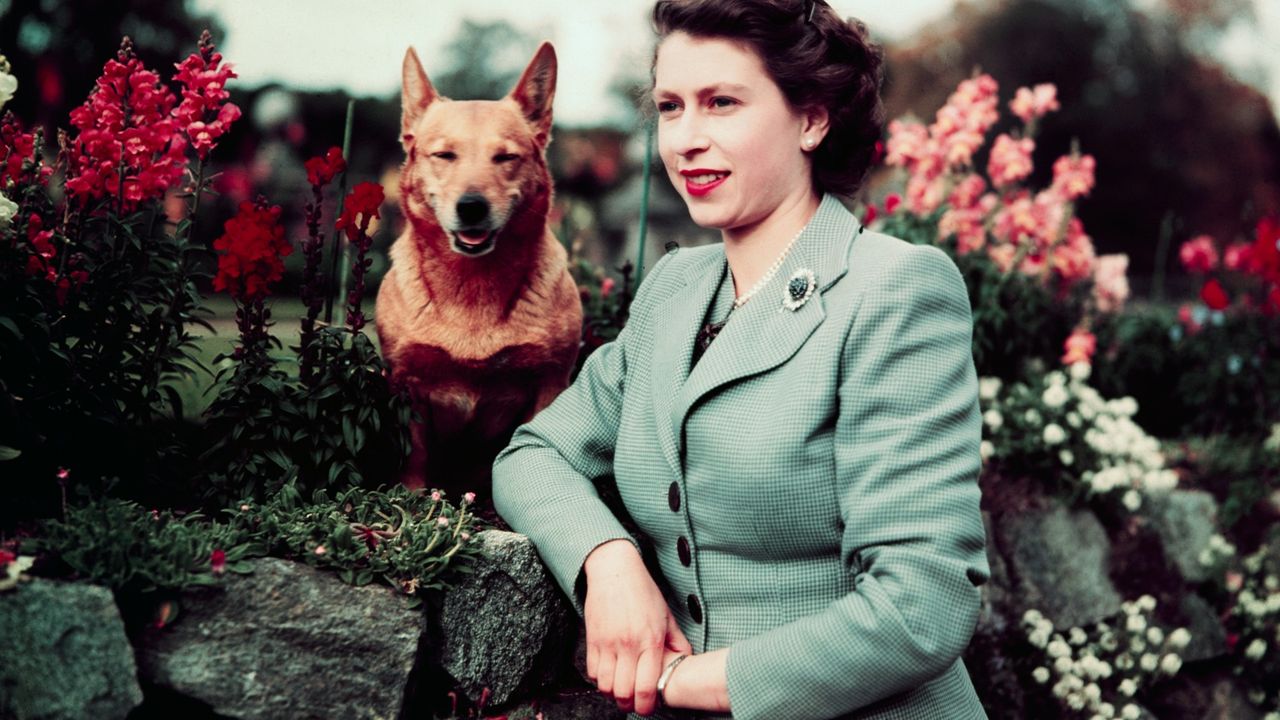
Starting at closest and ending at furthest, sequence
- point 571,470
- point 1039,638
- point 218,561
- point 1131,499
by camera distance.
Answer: point 218,561
point 571,470
point 1039,638
point 1131,499

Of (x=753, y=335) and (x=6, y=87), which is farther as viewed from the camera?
(x=6, y=87)

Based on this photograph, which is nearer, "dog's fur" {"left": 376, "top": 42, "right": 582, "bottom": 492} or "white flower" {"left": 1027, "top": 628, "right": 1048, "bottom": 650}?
"dog's fur" {"left": 376, "top": 42, "right": 582, "bottom": 492}

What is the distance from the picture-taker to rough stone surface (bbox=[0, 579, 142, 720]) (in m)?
1.87

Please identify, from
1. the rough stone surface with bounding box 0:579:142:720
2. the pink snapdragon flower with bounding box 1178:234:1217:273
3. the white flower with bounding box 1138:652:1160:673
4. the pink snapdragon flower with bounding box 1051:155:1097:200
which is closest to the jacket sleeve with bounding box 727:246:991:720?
the rough stone surface with bounding box 0:579:142:720

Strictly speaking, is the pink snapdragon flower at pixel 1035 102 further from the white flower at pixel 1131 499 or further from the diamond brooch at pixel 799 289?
the diamond brooch at pixel 799 289

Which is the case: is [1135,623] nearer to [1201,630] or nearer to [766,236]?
[1201,630]

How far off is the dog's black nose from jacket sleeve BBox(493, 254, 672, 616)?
0.47 metres

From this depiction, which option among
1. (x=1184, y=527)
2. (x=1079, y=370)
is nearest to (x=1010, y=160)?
(x=1079, y=370)

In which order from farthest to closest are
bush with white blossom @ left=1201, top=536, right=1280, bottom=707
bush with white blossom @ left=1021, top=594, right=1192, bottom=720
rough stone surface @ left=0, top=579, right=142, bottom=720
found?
1. bush with white blossom @ left=1201, top=536, right=1280, bottom=707
2. bush with white blossom @ left=1021, top=594, right=1192, bottom=720
3. rough stone surface @ left=0, top=579, right=142, bottom=720

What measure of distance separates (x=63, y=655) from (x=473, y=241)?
4.45ft

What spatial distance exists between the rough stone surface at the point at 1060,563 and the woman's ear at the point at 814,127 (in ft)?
9.48

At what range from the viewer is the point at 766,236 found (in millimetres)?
2361

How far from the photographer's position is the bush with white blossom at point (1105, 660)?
4418 mm

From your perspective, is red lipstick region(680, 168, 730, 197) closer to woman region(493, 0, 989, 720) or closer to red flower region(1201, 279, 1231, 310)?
woman region(493, 0, 989, 720)
